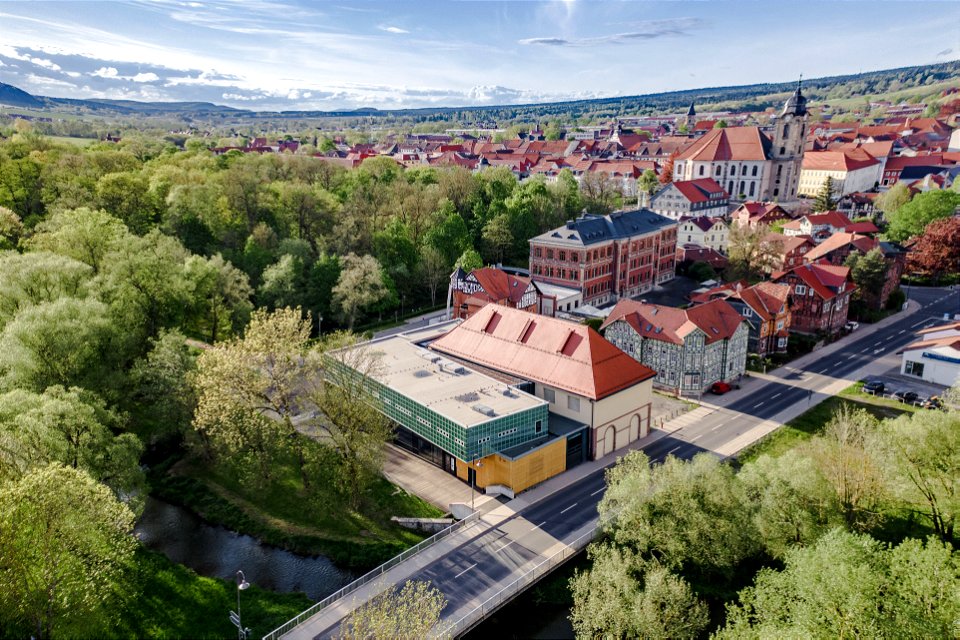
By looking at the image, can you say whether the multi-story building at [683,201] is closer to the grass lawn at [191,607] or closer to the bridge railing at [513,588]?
the bridge railing at [513,588]

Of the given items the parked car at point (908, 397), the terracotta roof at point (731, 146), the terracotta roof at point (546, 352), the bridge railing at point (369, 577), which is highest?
the terracotta roof at point (731, 146)

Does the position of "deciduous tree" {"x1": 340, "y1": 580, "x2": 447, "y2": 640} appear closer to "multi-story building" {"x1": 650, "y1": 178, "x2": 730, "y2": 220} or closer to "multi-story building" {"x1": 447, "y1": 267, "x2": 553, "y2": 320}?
"multi-story building" {"x1": 447, "y1": 267, "x2": 553, "y2": 320}

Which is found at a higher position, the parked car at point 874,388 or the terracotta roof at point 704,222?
the terracotta roof at point 704,222

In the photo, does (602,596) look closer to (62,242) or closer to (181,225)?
(62,242)

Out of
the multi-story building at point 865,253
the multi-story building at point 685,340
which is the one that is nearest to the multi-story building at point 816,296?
the multi-story building at point 865,253

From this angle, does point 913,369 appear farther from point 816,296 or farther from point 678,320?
point 678,320

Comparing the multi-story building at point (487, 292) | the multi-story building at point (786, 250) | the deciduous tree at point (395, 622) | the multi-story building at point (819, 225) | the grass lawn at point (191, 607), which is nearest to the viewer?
the deciduous tree at point (395, 622)

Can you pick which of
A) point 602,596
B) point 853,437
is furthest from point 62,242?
point 853,437
